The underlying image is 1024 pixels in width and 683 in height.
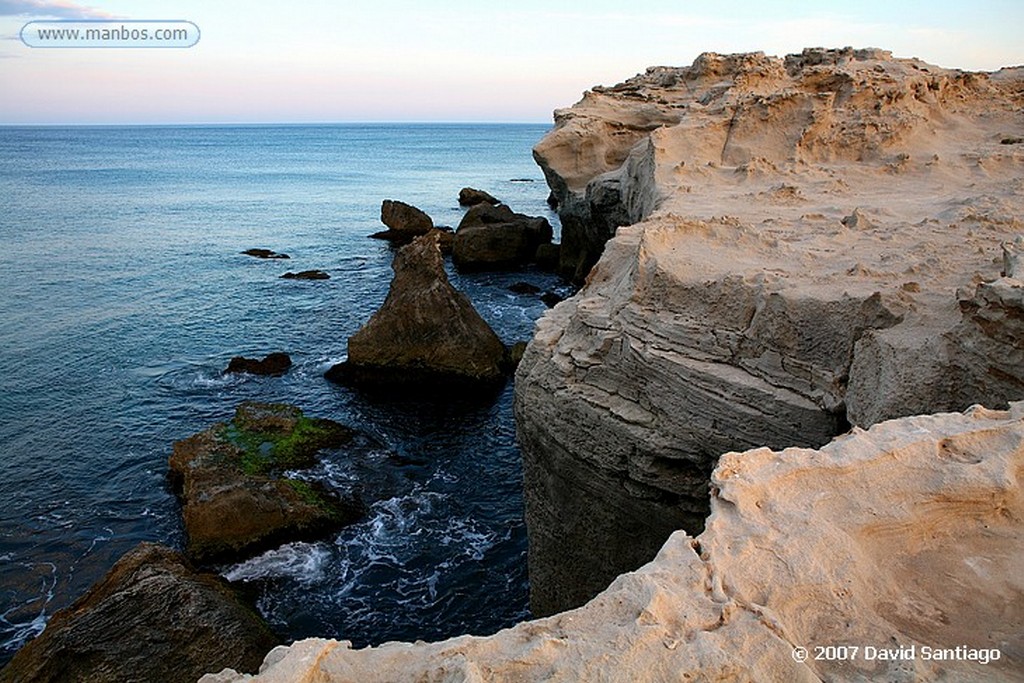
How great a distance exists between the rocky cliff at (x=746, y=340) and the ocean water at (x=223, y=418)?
319 centimetres

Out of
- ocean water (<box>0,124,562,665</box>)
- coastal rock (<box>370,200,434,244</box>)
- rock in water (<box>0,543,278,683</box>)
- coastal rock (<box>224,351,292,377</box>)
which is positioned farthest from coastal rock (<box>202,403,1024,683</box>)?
coastal rock (<box>370,200,434,244</box>)

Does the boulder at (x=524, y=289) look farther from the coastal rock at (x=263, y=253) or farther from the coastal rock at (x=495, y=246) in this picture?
the coastal rock at (x=263, y=253)

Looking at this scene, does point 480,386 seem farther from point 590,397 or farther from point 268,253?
point 268,253

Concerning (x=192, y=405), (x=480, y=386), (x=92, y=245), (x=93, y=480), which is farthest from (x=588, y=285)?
(x=92, y=245)

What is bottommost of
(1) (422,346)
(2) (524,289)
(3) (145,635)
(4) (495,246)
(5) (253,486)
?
(2) (524,289)

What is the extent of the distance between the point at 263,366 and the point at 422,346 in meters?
4.87

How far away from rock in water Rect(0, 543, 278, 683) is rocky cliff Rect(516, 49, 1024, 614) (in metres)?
4.30

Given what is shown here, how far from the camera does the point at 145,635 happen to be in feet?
31.7

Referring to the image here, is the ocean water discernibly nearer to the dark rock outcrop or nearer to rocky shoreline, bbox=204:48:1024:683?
the dark rock outcrop

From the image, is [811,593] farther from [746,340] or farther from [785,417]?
[746,340]

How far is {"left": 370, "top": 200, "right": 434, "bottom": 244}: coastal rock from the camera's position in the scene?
43031 mm

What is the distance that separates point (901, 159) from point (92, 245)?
3868 cm

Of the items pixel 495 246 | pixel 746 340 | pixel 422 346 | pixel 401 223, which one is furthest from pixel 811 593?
pixel 401 223

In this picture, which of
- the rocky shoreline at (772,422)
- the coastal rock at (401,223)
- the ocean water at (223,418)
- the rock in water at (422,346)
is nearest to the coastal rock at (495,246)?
the ocean water at (223,418)
